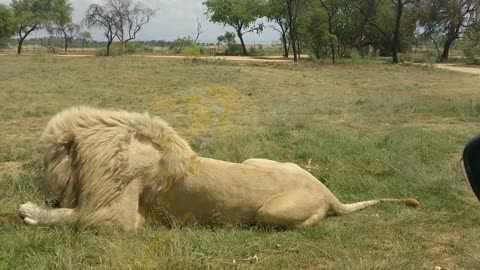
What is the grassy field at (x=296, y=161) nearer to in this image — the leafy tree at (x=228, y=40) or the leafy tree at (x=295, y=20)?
the leafy tree at (x=295, y=20)

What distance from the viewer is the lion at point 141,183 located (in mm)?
4301

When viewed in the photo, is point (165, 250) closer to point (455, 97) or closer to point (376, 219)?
point (376, 219)

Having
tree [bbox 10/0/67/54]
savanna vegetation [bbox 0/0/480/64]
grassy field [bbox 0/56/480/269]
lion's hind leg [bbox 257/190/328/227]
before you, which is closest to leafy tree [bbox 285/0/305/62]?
savanna vegetation [bbox 0/0/480/64]

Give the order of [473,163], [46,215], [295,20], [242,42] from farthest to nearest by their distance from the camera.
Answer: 1. [242,42]
2. [295,20]
3. [46,215]
4. [473,163]

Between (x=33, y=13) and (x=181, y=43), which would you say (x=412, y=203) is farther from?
(x=33, y=13)

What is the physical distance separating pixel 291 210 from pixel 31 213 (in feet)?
6.93

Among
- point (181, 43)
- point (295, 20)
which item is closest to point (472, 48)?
point (295, 20)

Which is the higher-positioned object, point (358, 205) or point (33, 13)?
point (33, 13)

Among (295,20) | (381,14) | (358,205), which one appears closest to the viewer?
(358,205)

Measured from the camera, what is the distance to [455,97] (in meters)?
16.1

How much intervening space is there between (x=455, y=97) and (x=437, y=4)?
1267 inches

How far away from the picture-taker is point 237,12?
57000 mm

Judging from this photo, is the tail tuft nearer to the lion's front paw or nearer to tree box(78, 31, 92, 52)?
the lion's front paw

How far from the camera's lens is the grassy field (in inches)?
153
